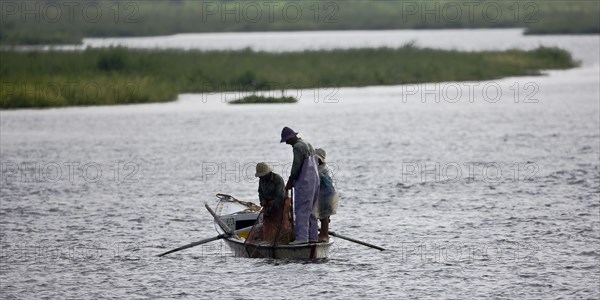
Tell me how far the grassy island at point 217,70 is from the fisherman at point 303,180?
1258 inches

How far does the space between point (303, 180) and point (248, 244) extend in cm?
169

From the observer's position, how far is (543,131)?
45.3m

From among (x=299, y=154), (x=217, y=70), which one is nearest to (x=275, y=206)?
(x=299, y=154)

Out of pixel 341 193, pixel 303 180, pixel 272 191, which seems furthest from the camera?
pixel 341 193

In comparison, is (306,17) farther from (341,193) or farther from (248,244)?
(248,244)

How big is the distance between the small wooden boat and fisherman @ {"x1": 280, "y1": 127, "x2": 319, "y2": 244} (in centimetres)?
23

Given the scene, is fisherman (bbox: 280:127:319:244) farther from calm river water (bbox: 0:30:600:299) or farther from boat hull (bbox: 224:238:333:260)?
calm river water (bbox: 0:30:600:299)

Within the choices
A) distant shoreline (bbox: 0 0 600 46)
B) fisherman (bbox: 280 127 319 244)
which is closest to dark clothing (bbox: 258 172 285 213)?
fisherman (bbox: 280 127 319 244)

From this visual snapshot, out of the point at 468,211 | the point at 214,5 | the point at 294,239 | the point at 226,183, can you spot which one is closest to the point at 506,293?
the point at 294,239

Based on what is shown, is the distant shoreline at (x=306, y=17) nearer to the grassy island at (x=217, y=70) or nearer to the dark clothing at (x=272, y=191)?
the grassy island at (x=217, y=70)

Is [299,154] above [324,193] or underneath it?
above

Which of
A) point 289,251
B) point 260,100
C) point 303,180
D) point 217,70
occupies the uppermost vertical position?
point 217,70

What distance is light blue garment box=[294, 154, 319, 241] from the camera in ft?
63.6

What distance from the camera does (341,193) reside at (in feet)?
98.5
